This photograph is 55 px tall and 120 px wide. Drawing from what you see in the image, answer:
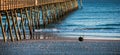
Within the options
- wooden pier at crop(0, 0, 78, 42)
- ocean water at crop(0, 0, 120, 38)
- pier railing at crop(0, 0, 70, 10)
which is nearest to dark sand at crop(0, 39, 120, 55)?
wooden pier at crop(0, 0, 78, 42)

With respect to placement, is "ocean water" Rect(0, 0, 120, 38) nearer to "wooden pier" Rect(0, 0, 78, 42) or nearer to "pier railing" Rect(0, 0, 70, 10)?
"wooden pier" Rect(0, 0, 78, 42)

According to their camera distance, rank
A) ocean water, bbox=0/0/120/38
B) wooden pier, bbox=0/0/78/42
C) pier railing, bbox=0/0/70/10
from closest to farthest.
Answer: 1. pier railing, bbox=0/0/70/10
2. wooden pier, bbox=0/0/78/42
3. ocean water, bbox=0/0/120/38

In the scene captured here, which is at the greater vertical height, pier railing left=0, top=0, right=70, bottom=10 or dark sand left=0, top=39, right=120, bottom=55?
pier railing left=0, top=0, right=70, bottom=10

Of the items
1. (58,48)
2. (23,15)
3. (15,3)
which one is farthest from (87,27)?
(58,48)

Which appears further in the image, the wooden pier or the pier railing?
the wooden pier

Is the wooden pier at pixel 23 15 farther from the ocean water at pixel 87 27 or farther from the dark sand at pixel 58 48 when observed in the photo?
the dark sand at pixel 58 48

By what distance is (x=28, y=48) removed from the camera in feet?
96.8

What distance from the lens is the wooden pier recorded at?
3485 cm

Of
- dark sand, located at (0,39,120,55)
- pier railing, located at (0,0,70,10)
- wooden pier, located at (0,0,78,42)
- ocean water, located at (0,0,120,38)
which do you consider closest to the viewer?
dark sand, located at (0,39,120,55)

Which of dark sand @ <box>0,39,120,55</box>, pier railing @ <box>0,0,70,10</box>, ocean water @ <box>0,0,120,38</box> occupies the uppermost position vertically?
pier railing @ <box>0,0,70,10</box>

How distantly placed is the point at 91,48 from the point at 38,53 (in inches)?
164

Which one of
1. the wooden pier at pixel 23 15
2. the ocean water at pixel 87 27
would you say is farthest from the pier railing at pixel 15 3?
the ocean water at pixel 87 27

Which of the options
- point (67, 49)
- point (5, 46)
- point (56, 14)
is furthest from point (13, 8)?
point (56, 14)

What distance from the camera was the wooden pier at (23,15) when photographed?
114ft
